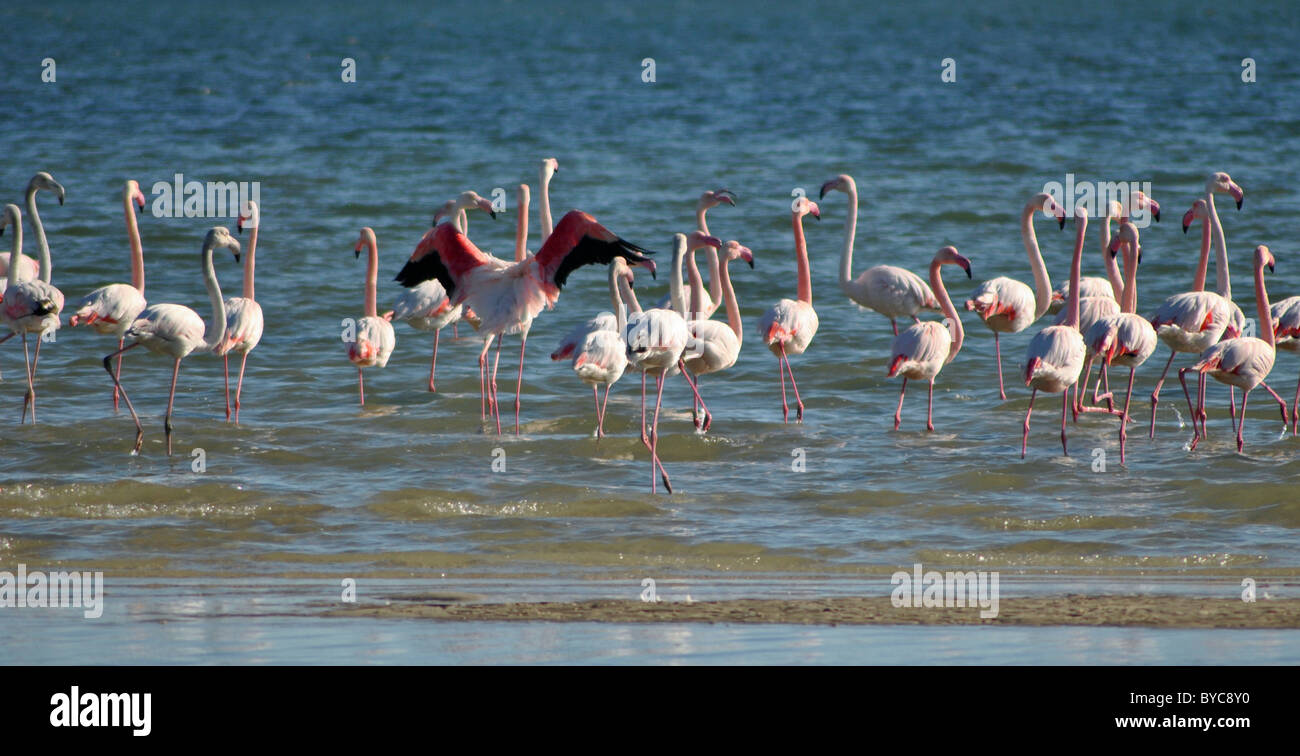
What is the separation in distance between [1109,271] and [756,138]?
1487 cm

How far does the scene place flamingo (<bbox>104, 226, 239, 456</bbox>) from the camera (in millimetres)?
9523

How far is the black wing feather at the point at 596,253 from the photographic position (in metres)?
8.97

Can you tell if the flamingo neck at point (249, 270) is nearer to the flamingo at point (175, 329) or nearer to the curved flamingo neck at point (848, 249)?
the flamingo at point (175, 329)

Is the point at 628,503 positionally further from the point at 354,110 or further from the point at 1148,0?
the point at 1148,0

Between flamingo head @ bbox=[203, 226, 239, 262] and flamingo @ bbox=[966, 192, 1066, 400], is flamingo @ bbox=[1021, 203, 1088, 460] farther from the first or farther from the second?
flamingo head @ bbox=[203, 226, 239, 262]

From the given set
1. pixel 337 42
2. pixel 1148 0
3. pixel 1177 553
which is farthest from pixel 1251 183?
pixel 1148 0

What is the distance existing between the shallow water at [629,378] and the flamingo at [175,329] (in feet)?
1.37

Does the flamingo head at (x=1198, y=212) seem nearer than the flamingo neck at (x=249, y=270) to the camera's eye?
No

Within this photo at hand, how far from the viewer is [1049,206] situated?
35.3ft

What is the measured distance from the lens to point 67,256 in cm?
1641

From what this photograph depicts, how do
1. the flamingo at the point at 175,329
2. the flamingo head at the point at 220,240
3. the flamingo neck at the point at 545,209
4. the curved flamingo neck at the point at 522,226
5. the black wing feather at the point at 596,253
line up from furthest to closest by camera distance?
the curved flamingo neck at the point at 522,226 < the flamingo neck at the point at 545,209 < the flamingo head at the point at 220,240 < the flamingo at the point at 175,329 < the black wing feather at the point at 596,253

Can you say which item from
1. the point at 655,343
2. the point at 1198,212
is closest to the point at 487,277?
the point at 655,343

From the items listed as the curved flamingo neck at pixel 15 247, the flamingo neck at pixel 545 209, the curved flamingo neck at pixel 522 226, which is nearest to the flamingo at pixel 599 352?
the flamingo neck at pixel 545 209

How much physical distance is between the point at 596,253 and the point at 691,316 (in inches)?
41.8
